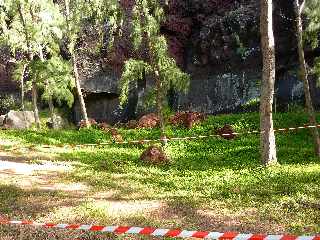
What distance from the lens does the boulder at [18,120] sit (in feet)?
117

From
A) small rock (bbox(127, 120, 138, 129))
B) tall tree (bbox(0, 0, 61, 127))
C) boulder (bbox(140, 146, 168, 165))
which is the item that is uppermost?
tall tree (bbox(0, 0, 61, 127))

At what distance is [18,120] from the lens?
1412 inches

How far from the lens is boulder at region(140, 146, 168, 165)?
1925 cm

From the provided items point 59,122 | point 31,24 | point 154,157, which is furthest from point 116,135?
point 59,122

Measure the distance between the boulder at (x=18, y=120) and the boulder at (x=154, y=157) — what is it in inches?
733

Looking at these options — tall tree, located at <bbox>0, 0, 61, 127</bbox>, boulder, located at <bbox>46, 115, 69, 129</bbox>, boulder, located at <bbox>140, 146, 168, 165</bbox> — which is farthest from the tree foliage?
boulder, located at <bbox>46, 115, 69, 129</bbox>

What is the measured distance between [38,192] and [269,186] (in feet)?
23.0

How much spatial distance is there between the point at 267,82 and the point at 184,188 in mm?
4831

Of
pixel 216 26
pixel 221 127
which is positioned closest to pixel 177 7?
pixel 216 26

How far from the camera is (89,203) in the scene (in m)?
12.8

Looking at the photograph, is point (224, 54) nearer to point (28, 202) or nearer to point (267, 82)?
point (267, 82)

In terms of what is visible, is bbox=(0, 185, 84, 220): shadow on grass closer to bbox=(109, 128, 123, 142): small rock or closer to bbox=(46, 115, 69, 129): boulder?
bbox=(109, 128, 123, 142): small rock

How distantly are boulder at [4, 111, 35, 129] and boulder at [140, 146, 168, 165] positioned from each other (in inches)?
733

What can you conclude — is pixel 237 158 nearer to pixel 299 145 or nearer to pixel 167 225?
pixel 299 145
